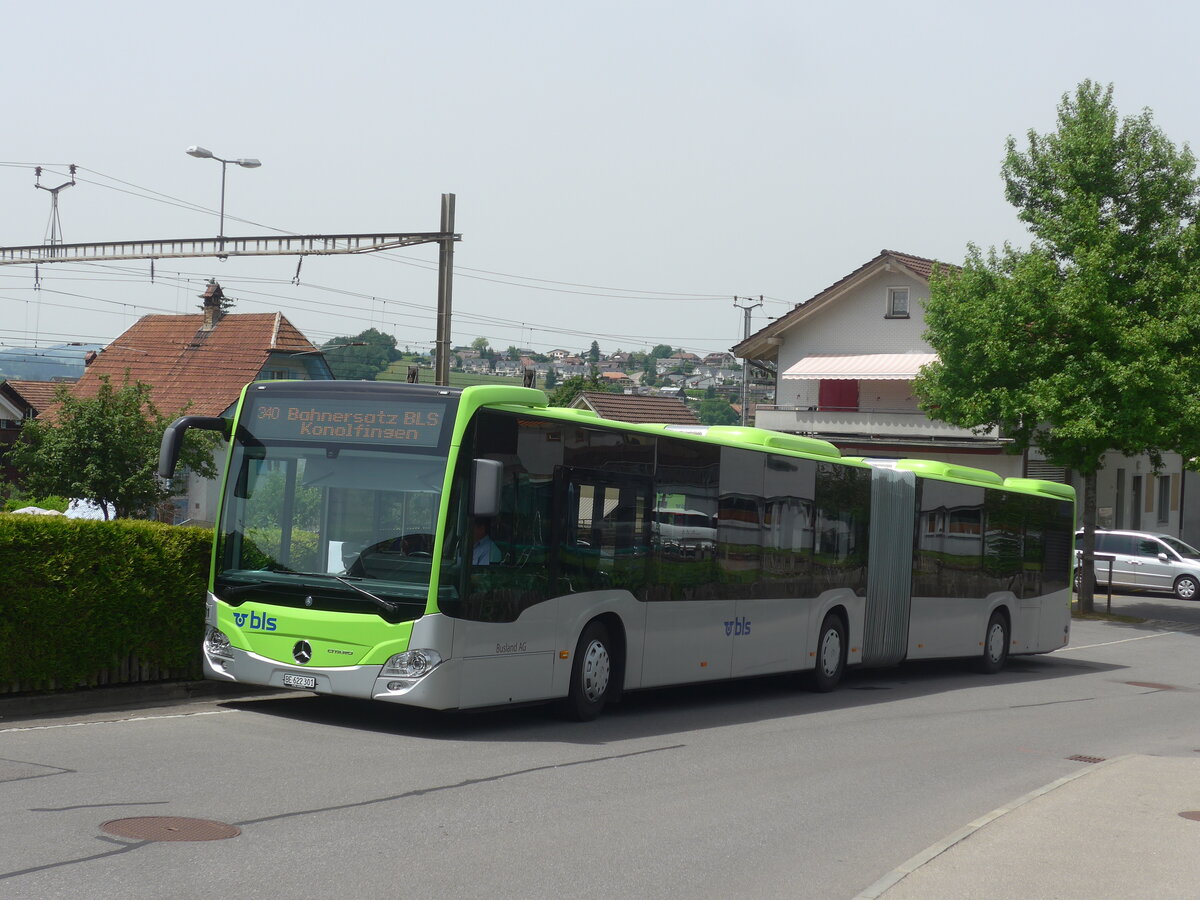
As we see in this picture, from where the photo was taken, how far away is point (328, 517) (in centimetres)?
1169

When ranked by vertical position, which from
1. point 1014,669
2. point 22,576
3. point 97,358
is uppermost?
point 97,358

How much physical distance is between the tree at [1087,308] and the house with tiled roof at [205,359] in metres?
31.1

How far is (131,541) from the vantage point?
1250 centimetres

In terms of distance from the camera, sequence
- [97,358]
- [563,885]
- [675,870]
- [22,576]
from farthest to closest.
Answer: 1. [97,358]
2. [22,576]
3. [675,870]
4. [563,885]

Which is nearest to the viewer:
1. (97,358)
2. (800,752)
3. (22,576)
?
(22,576)

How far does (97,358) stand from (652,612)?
55.6m

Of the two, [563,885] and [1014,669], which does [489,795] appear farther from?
[1014,669]

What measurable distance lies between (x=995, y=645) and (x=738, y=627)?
841 centimetres

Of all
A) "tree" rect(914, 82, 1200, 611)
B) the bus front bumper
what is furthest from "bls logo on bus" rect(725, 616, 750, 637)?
"tree" rect(914, 82, 1200, 611)

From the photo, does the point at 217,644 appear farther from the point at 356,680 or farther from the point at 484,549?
the point at 484,549

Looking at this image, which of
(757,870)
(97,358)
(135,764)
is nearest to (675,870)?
(757,870)

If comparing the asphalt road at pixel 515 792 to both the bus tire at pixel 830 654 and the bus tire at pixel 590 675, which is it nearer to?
the bus tire at pixel 590 675

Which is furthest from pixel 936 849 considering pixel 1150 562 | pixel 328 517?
pixel 1150 562

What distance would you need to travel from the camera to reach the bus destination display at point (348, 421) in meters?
11.6
